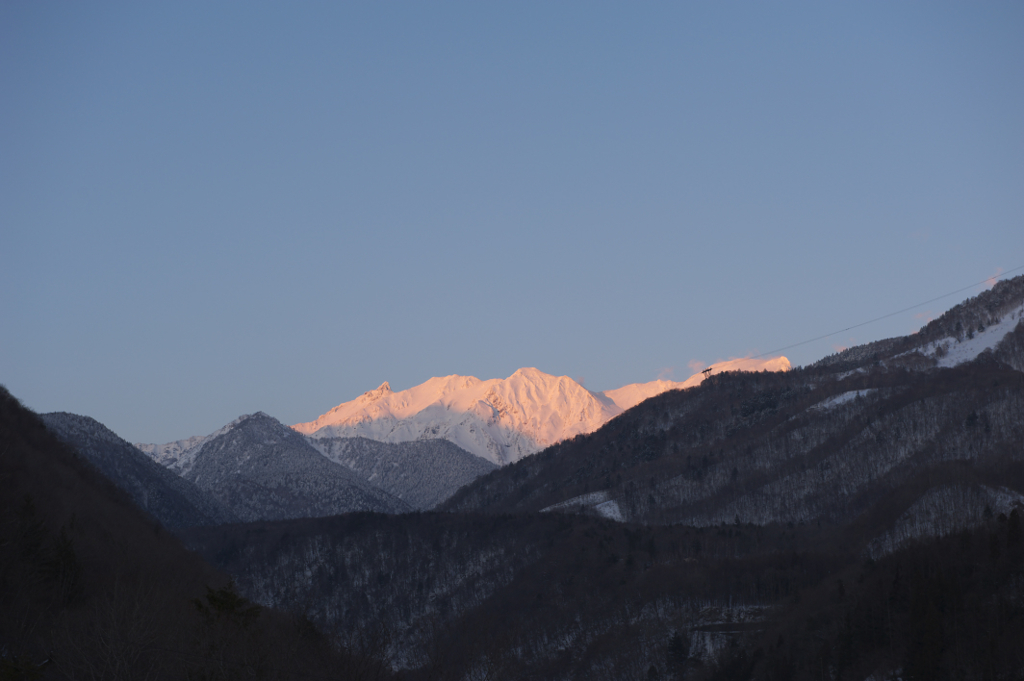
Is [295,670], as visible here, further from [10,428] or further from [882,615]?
[882,615]

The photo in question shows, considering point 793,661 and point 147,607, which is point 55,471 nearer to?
point 147,607

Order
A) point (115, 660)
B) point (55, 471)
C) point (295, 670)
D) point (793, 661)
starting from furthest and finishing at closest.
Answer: point (793, 661) → point (55, 471) → point (295, 670) → point (115, 660)

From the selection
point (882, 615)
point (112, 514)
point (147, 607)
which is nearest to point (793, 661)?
point (882, 615)

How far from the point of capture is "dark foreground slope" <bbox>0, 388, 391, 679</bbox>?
7425 cm

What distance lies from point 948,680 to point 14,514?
139781mm

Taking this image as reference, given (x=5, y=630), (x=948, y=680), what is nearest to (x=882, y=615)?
(x=948, y=680)

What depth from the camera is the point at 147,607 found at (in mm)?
89375

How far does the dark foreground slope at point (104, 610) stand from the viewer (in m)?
74.2

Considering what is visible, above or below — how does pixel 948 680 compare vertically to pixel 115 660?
below

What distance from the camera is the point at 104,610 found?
286 feet

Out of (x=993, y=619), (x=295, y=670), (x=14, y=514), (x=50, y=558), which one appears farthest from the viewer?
(x=993, y=619)

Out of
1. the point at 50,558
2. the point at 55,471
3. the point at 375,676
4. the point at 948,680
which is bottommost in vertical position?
the point at 948,680

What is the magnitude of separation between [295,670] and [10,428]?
85157mm

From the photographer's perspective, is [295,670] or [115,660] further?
[295,670]
